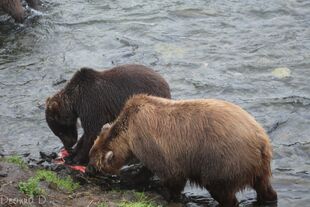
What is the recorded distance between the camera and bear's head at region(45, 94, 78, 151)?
8.40 metres

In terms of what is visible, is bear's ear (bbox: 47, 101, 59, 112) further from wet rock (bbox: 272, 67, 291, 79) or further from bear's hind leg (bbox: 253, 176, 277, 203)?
wet rock (bbox: 272, 67, 291, 79)

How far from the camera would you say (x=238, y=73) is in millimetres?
11117

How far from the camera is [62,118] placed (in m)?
8.48

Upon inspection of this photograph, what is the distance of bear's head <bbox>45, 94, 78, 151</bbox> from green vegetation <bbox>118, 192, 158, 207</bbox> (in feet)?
4.90

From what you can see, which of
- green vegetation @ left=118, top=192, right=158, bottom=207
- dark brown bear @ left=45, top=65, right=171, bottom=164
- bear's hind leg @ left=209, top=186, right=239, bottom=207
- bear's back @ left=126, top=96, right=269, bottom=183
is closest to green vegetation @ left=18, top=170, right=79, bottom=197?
dark brown bear @ left=45, top=65, right=171, bottom=164

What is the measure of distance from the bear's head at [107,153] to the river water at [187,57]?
108cm

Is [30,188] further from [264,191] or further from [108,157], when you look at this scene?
[264,191]

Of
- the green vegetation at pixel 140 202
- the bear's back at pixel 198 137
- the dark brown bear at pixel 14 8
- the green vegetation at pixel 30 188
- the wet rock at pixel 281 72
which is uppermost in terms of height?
the dark brown bear at pixel 14 8

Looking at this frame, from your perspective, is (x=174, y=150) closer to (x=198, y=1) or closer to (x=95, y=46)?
(x=95, y=46)

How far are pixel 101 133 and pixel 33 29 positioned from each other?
266 inches

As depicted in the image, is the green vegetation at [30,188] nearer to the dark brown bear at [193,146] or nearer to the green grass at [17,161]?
the dark brown bear at [193,146]

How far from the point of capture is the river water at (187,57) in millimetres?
9281

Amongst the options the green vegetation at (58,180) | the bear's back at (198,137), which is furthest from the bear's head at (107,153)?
the green vegetation at (58,180)

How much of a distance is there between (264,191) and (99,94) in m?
2.46
